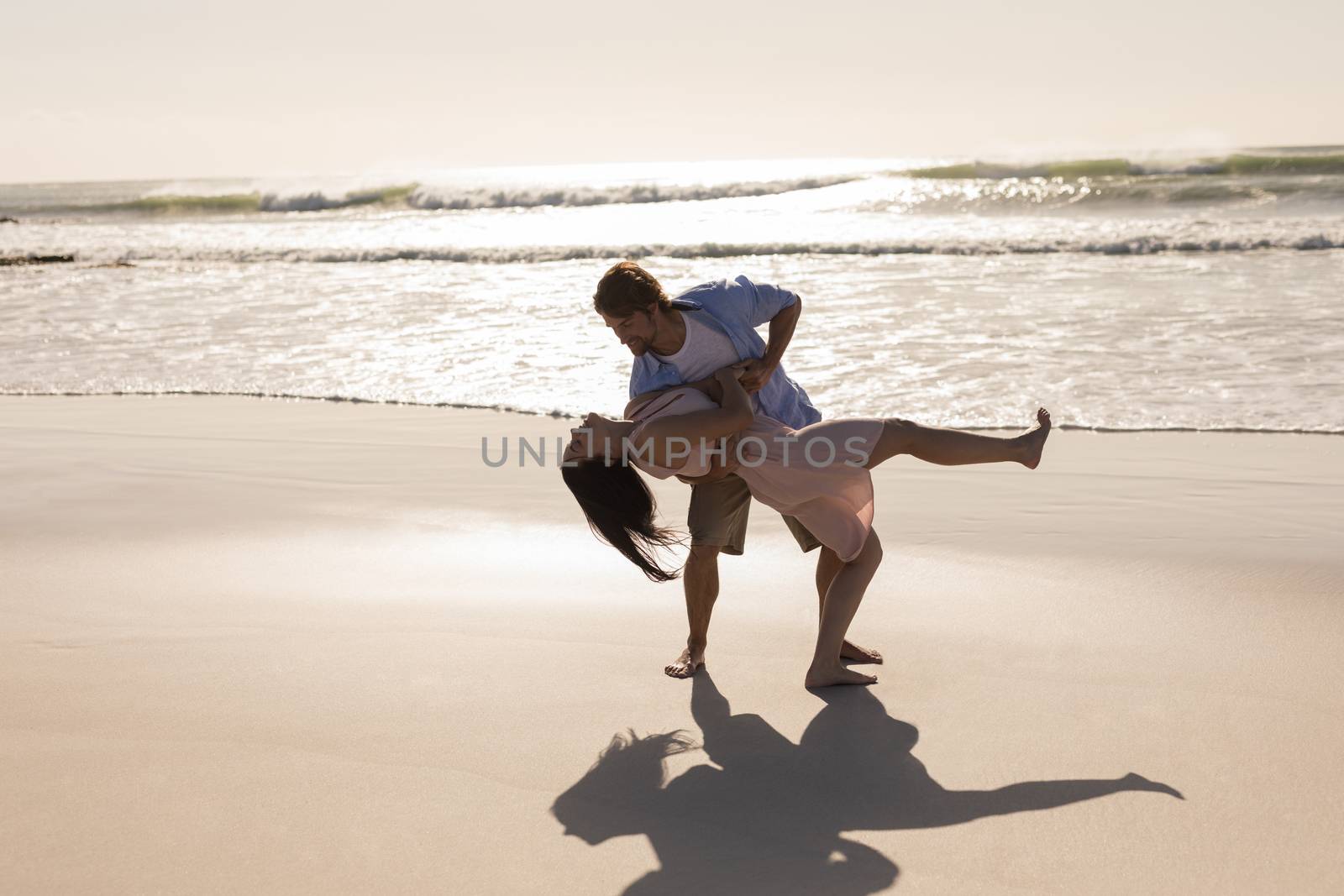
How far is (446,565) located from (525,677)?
1157 millimetres

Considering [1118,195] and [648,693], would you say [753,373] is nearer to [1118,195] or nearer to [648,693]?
[648,693]

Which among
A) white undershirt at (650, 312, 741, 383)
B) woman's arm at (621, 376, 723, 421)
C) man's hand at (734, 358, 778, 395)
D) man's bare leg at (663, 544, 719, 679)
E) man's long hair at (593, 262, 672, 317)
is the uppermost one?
man's long hair at (593, 262, 672, 317)

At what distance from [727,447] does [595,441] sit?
375 millimetres

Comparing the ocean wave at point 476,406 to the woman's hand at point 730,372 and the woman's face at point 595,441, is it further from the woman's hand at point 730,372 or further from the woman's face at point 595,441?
the woman's face at point 595,441

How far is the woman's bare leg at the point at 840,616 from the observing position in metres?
3.52

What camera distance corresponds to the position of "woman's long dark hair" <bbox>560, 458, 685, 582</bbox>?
355 centimetres

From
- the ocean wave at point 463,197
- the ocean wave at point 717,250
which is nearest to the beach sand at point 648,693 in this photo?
the ocean wave at point 717,250

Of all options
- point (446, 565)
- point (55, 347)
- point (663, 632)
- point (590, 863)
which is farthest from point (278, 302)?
point (590, 863)

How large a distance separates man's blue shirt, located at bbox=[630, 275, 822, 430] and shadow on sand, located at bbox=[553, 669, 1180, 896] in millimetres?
947

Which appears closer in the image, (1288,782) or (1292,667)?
(1288,782)

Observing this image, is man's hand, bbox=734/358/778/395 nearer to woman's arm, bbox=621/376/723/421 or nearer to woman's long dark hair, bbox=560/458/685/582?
woman's arm, bbox=621/376/723/421

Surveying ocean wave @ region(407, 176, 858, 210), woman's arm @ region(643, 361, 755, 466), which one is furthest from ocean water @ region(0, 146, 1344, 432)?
ocean wave @ region(407, 176, 858, 210)

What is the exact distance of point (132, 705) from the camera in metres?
3.37

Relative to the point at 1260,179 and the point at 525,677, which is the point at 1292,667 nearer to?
the point at 525,677
